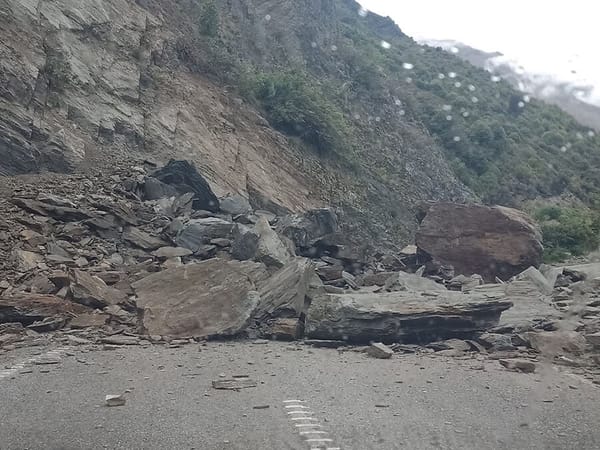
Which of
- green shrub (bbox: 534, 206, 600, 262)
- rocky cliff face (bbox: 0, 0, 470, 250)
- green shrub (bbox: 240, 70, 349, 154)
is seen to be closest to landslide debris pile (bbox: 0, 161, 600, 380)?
rocky cliff face (bbox: 0, 0, 470, 250)

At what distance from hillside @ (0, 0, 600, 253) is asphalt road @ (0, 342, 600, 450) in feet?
23.6

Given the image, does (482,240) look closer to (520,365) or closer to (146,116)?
(520,365)

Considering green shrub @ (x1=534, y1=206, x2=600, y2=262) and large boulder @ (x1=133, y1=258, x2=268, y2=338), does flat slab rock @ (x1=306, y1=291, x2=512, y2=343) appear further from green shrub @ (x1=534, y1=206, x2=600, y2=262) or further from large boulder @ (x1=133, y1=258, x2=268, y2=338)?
green shrub @ (x1=534, y1=206, x2=600, y2=262)

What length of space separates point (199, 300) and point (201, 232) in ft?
11.0

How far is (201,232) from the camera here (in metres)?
12.8

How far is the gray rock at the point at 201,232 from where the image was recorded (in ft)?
41.2

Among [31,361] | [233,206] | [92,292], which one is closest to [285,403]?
[31,361]

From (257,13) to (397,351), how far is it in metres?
31.6

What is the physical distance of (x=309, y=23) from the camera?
41.4 meters

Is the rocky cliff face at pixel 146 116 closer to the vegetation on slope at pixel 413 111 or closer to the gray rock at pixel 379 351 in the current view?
the vegetation on slope at pixel 413 111

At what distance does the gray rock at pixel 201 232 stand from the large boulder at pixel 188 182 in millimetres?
2384

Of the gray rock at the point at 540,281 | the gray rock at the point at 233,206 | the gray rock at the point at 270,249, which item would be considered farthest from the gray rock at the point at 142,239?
the gray rock at the point at 540,281

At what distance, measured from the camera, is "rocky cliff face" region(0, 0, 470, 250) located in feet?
52.7

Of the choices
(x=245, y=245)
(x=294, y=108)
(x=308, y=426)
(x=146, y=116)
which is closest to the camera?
(x=308, y=426)
